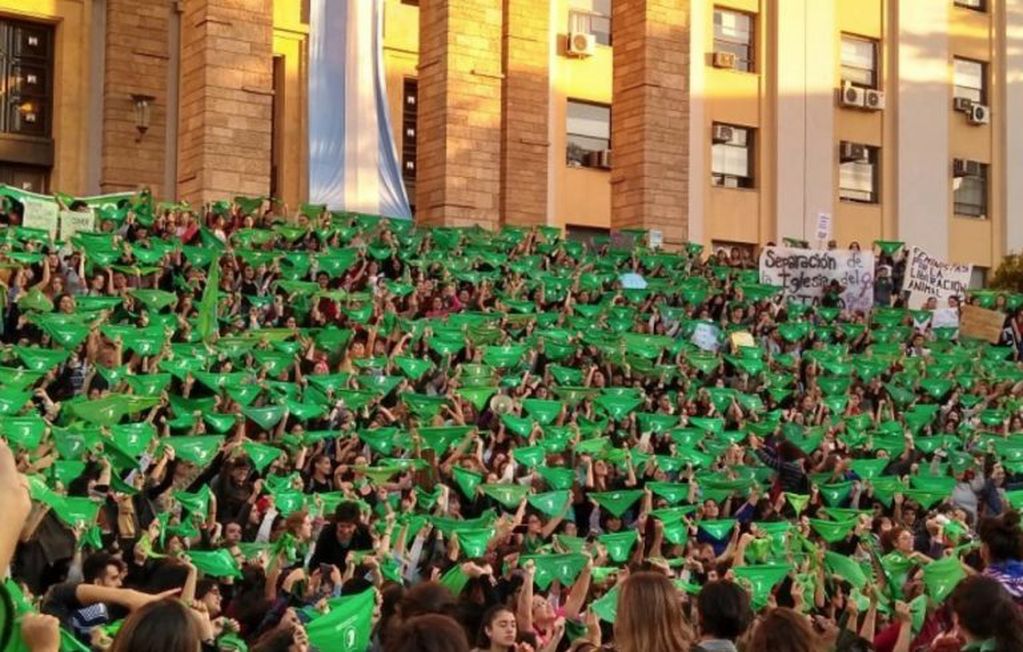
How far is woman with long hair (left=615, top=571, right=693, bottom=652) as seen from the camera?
5.20m

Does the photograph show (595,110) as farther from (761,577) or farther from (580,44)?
(761,577)

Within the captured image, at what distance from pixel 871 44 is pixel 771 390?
23471 millimetres

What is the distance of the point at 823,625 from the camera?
31.7ft

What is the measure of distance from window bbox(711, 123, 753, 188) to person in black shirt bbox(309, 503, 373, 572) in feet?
94.3

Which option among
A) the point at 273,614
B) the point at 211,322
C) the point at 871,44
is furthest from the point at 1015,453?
the point at 871,44

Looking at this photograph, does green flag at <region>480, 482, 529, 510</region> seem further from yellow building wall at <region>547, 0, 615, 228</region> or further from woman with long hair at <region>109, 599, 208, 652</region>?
yellow building wall at <region>547, 0, 615, 228</region>

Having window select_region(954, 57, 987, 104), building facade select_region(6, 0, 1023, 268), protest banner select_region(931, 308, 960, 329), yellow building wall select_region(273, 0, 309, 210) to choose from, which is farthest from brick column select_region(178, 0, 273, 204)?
window select_region(954, 57, 987, 104)

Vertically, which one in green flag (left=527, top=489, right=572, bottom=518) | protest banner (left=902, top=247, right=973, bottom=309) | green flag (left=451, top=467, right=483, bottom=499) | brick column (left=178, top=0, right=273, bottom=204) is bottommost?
green flag (left=527, top=489, right=572, bottom=518)

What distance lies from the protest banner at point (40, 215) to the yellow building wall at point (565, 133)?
16.6 metres

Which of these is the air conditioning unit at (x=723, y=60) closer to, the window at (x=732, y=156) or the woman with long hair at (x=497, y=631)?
the window at (x=732, y=156)

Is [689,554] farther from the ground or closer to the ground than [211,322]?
closer to the ground

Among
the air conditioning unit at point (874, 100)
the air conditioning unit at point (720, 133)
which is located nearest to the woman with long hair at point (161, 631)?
the air conditioning unit at point (720, 133)

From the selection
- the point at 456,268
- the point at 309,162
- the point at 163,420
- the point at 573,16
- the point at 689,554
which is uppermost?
the point at 573,16

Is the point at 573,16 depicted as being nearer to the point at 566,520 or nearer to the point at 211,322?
the point at 211,322
